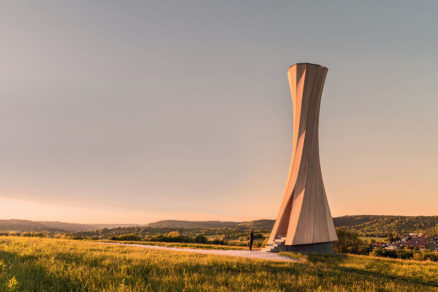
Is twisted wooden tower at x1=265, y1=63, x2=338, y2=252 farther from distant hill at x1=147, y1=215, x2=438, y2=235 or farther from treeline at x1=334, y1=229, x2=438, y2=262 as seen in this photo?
distant hill at x1=147, y1=215, x2=438, y2=235

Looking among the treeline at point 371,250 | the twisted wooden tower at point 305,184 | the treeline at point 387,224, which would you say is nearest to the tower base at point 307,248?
the twisted wooden tower at point 305,184

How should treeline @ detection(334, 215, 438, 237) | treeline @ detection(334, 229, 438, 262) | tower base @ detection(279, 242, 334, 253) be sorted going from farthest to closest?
treeline @ detection(334, 215, 438, 237)
tower base @ detection(279, 242, 334, 253)
treeline @ detection(334, 229, 438, 262)

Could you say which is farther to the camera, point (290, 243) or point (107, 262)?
point (290, 243)

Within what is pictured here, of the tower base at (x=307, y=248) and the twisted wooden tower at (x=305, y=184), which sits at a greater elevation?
the twisted wooden tower at (x=305, y=184)

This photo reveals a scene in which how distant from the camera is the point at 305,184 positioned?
696 inches

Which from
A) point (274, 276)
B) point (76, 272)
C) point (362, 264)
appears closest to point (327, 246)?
point (362, 264)

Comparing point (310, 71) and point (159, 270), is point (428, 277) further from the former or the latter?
point (310, 71)

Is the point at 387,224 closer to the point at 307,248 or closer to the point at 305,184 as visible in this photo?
the point at 307,248

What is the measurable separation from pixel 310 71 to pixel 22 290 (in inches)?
715

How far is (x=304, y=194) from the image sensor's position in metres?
17.5

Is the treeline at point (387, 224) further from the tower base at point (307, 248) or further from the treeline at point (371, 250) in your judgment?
the tower base at point (307, 248)

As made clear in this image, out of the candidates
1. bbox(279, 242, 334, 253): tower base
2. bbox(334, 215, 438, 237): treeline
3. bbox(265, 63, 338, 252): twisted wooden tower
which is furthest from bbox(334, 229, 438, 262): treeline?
bbox(334, 215, 438, 237): treeline

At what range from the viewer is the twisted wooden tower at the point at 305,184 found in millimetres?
17031

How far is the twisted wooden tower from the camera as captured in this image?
17031 millimetres
